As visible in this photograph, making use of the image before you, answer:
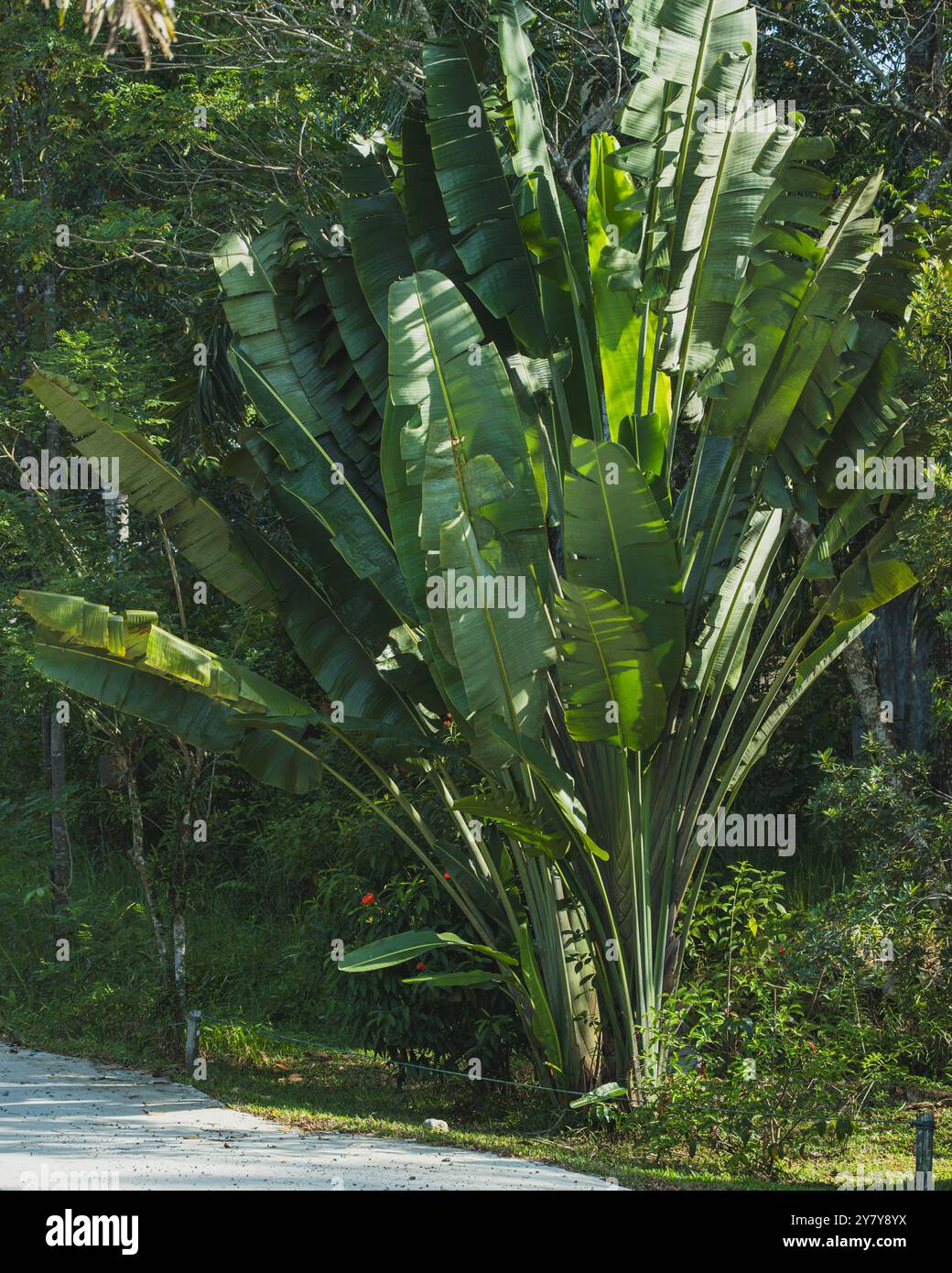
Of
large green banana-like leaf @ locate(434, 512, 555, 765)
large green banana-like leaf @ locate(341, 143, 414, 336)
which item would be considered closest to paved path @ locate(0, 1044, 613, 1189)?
large green banana-like leaf @ locate(434, 512, 555, 765)

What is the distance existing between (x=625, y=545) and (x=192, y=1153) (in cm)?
415

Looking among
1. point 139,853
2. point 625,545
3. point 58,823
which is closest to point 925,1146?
point 625,545

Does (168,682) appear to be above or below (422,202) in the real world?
below

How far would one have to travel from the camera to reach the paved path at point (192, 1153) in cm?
688

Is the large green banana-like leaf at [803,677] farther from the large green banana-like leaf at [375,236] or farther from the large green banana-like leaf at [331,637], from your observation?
the large green banana-like leaf at [375,236]

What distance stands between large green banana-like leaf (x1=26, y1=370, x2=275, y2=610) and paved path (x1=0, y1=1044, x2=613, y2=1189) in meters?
3.52

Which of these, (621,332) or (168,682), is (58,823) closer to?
(168,682)

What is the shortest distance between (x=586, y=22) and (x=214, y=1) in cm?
313

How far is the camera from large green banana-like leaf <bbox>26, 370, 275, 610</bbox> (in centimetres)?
916

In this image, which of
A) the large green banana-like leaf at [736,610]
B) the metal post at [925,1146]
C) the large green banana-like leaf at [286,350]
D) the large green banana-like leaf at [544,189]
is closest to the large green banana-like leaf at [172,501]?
the large green banana-like leaf at [286,350]

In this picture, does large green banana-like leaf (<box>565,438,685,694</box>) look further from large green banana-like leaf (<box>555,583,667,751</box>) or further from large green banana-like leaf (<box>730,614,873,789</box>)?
large green banana-like leaf (<box>730,614,873,789</box>)

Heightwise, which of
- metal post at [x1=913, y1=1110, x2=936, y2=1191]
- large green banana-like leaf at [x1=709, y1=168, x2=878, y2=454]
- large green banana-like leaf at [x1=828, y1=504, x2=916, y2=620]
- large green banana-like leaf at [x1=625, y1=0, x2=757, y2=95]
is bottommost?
metal post at [x1=913, y1=1110, x2=936, y2=1191]

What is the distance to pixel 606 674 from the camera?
7.36 metres
